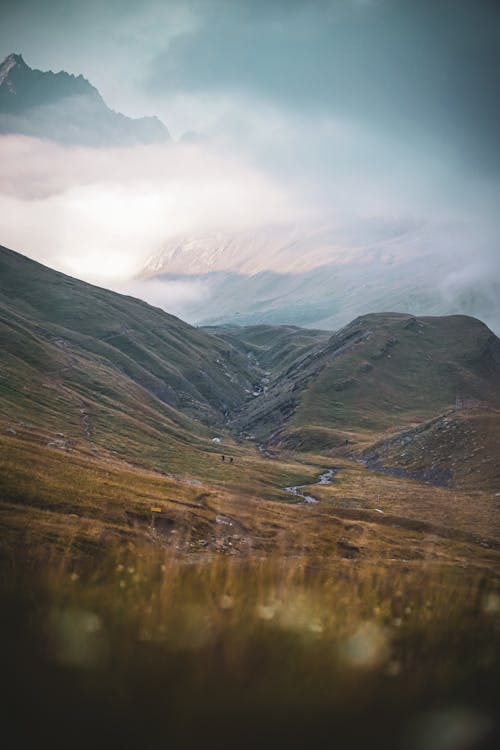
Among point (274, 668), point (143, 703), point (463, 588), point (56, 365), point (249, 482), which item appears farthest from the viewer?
point (56, 365)

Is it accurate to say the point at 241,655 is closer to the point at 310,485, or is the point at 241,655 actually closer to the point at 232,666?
the point at 232,666

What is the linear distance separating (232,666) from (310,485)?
119 meters

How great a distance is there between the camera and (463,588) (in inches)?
723

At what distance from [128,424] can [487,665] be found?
135 meters

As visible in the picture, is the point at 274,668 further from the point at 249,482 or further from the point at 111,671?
the point at 249,482

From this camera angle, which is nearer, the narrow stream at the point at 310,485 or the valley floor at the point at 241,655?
the valley floor at the point at 241,655

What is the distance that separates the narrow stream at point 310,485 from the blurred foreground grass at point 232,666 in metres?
90.1

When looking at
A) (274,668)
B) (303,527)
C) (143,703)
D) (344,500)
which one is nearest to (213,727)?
(143,703)

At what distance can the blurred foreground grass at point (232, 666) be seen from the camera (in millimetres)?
8375

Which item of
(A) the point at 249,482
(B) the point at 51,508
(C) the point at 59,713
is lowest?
(A) the point at 249,482

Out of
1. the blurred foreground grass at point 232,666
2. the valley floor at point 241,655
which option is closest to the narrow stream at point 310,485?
the valley floor at point 241,655

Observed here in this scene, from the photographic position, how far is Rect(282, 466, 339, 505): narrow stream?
106575 mm

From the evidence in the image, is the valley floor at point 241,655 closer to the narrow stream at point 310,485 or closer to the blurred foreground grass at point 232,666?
the blurred foreground grass at point 232,666

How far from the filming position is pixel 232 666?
9891mm
